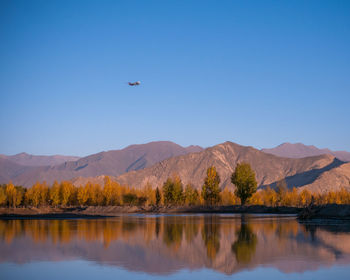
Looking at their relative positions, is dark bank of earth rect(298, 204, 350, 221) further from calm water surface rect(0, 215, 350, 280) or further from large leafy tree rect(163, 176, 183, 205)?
large leafy tree rect(163, 176, 183, 205)

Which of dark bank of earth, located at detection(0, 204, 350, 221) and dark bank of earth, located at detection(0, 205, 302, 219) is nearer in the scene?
dark bank of earth, located at detection(0, 204, 350, 221)

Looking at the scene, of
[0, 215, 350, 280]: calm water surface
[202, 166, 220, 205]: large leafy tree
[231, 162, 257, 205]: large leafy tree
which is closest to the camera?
[0, 215, 350, 280]: calm water surface

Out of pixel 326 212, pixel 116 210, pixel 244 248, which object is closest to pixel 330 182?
pixel 116 210

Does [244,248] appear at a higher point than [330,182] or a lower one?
lower

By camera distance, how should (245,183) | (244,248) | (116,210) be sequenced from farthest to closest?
1. (116,210)
2. (245,183)
3. (244,248)

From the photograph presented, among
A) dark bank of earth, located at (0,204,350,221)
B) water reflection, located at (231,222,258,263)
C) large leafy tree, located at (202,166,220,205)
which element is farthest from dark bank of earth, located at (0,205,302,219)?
water reflection, located at (231,222,258,263)

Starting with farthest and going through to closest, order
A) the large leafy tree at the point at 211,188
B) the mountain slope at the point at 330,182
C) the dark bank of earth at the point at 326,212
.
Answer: the mountain slope at the point at 330,182, the large leafy tree at the point at 211,188, the dark bank of earth at the point at 326,212

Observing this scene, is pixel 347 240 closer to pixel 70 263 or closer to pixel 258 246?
pixel 258 246

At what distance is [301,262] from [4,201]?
10271 centimetres

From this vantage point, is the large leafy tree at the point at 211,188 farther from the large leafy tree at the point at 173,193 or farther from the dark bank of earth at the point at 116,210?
the large leafy tree at the point at 173,193

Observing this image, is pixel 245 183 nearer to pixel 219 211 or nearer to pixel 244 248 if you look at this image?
pixel 219 211

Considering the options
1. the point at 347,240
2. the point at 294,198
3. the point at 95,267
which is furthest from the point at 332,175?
the point at 95,267

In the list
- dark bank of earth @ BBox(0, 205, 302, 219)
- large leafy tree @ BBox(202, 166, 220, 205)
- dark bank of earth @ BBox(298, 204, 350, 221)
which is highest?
large leafy tree @ BBox(202, 166, 220, 205)

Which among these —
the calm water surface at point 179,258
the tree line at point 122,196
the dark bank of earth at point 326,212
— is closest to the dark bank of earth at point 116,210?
the tree line at point 122,196
